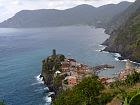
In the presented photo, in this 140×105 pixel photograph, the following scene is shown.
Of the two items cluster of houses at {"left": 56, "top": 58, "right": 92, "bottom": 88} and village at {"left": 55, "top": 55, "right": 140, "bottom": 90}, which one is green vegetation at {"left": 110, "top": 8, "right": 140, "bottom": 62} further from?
cluster of houses at {"left": 56, "top": 58, "right": 92, "bottom": 88}

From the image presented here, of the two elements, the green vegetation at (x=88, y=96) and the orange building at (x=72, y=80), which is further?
the orange building at (x=72, y=80)

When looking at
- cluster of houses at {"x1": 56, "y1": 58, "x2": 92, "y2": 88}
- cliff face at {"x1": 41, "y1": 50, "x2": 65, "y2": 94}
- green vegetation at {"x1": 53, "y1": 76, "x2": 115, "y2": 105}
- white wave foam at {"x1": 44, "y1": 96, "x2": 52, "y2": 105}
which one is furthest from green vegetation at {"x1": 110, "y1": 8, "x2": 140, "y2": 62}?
green vegetation at {"x1": 53, "y1": 76, "x2": 115, "y2": 105}

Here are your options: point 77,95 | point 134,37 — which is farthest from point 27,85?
point 134,37

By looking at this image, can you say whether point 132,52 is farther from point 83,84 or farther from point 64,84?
point 83,84

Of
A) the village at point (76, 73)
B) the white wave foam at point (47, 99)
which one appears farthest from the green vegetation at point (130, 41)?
the white wave foam at point (47, 99)

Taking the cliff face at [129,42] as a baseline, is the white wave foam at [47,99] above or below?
below

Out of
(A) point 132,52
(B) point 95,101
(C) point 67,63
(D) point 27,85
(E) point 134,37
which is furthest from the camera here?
(E) point 134,37

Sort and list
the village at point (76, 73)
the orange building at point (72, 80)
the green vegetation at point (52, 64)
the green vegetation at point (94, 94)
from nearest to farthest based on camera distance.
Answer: the green vegetation at point (94, 94) < the orange building at point (72, 80) < the village at point (76, 73) < the green vegetation at point (52, 64)

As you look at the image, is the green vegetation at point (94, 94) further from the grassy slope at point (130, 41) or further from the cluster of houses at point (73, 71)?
the grassy slope at point (130, 41)
